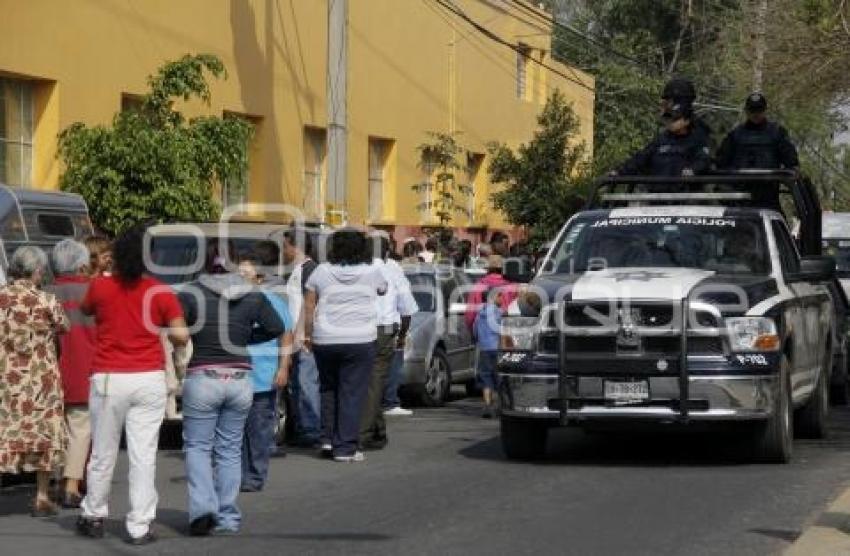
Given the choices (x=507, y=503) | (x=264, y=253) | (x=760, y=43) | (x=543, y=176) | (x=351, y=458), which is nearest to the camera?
(x=507, y=503)

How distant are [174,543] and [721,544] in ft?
10.4

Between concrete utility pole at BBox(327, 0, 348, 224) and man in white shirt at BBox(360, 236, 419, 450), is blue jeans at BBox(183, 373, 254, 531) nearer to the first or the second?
man in white shirt at BBox(360, 236, 419, 450)

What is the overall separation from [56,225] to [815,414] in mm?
7165

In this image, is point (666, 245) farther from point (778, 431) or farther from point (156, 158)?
point (156, 158)

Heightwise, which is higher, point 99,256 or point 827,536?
point 99,256

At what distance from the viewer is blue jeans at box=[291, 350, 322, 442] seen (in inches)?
592

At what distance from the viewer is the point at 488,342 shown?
18312 millimetres

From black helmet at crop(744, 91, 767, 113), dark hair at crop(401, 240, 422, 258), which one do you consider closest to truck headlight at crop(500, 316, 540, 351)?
black helmet at crop(744, 91, 767, 113)

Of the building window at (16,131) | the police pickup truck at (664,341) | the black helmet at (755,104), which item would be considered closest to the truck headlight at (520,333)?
the police pickup truck at (664,341)

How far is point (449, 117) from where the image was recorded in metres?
35.8

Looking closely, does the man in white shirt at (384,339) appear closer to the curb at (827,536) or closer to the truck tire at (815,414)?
Result: the truck tire at (815,414)

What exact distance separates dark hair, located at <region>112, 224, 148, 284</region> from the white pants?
1.96ft

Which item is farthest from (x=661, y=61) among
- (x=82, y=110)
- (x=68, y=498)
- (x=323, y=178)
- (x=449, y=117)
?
(x=68, y=498)

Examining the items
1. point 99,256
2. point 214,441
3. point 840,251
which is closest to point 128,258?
point 214,441
